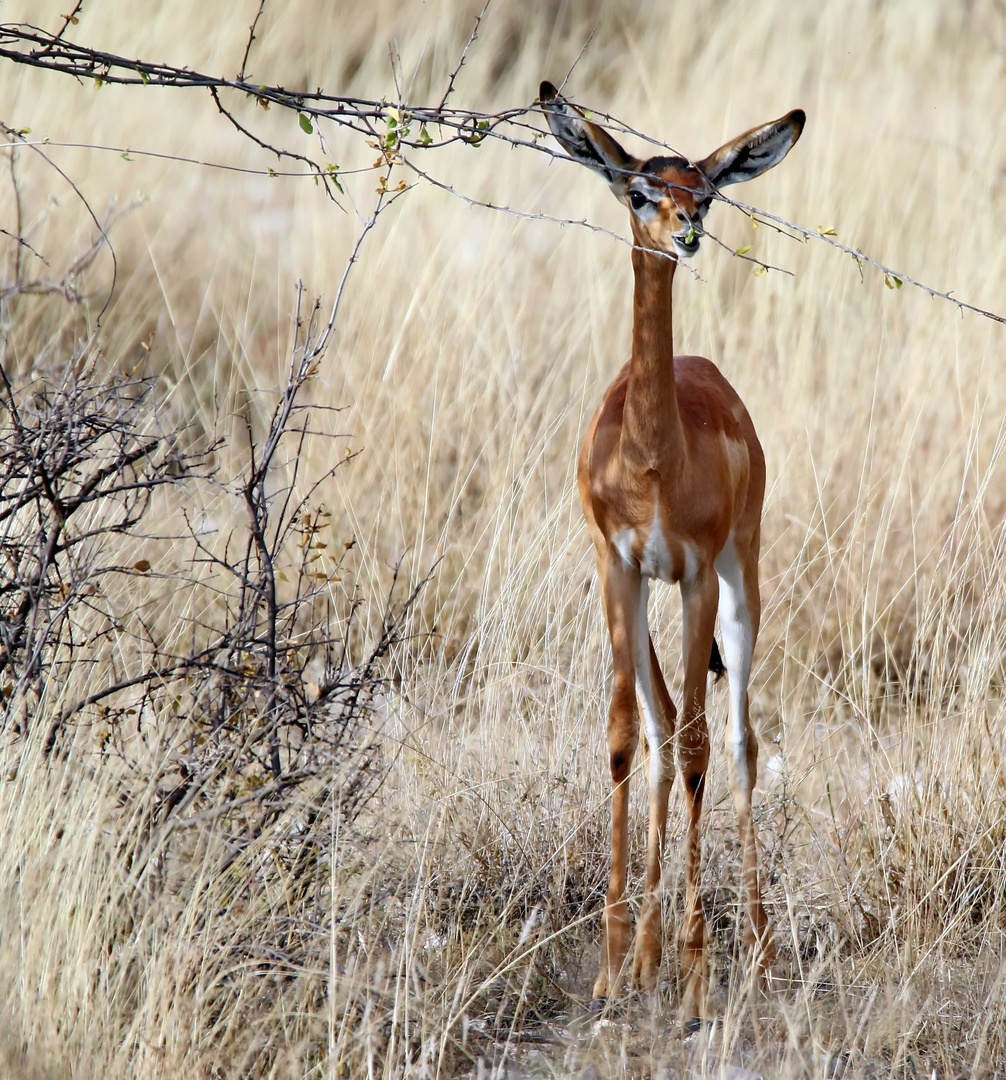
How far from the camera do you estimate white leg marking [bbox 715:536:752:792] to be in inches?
129

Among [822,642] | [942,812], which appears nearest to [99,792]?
[942,812]

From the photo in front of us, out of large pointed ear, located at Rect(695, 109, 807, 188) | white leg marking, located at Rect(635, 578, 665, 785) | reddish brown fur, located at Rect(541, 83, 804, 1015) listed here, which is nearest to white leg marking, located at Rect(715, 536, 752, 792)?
reddish brown fur, located at Rect(541, 83, 804, 1015)

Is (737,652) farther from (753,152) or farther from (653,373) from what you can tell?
(753,152)

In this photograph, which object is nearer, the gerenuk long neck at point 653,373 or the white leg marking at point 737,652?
the gerenuk long neck at point 653,373

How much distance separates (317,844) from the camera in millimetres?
2855

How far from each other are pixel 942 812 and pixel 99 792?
2.16 m

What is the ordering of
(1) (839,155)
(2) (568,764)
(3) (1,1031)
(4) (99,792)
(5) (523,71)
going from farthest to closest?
(5) (523,71)
(1) (839,155)
(2) (568,764)
(4) (99,792)
(3) (1,1031)

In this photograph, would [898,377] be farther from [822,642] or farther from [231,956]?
[231,956]

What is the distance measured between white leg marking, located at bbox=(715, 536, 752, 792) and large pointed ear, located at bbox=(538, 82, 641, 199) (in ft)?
3.02

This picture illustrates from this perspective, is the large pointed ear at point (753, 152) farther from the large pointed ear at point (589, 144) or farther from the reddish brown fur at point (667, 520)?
the large pointed ear at point (589, 144)

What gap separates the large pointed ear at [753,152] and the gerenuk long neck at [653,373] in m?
→ 0.23

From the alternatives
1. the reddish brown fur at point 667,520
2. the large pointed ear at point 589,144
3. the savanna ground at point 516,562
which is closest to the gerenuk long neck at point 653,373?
the reddish brown fur at point 667,520

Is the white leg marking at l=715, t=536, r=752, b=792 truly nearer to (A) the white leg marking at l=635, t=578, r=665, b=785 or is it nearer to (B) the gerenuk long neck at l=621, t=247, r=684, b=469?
(A) the white leg marking at l=635, t=578, r=665, b=785

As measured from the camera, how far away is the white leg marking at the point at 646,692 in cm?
315
